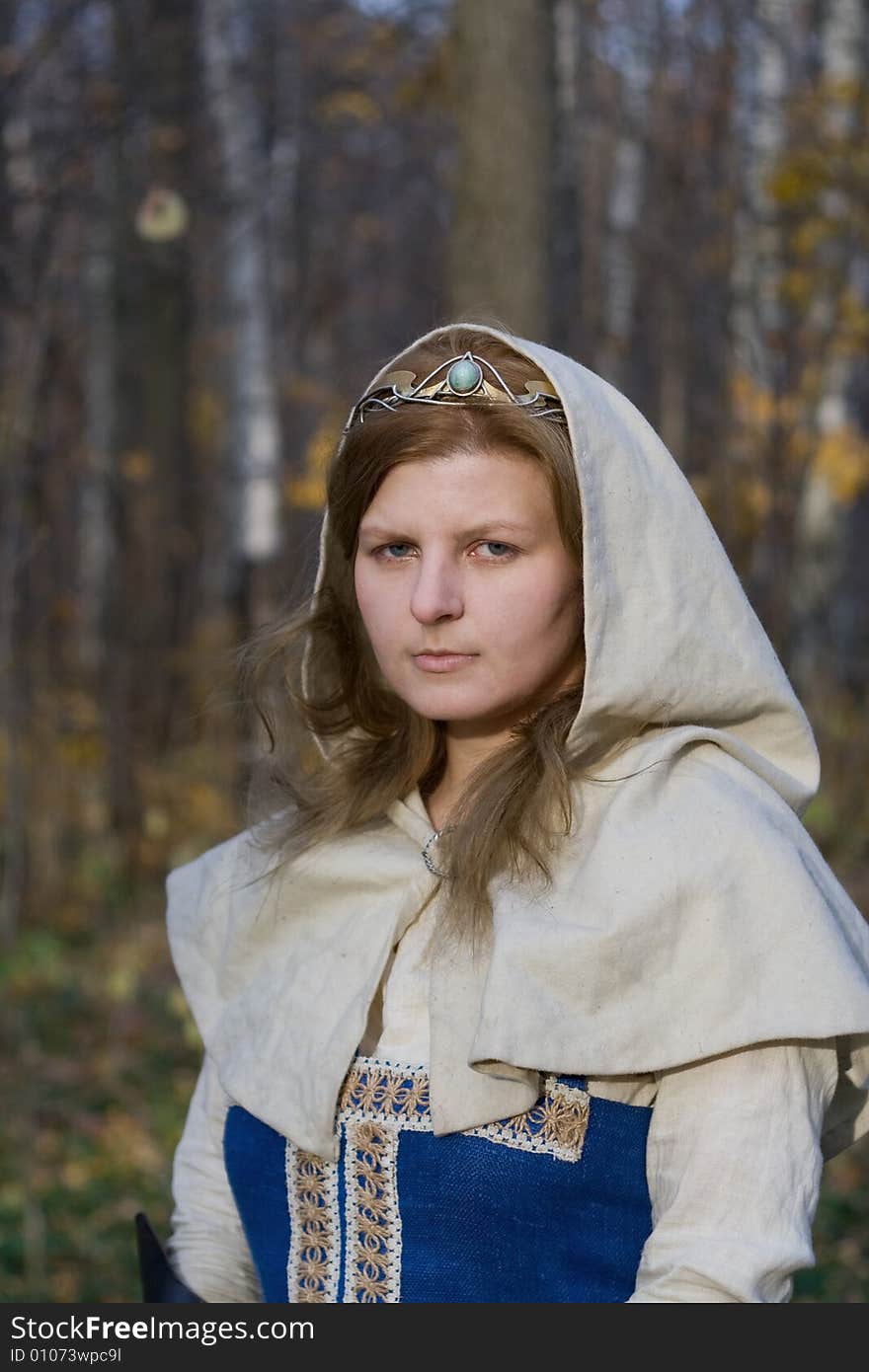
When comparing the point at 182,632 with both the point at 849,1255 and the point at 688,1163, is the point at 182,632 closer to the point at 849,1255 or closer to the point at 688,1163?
the point at 849,1255

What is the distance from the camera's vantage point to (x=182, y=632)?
8.82 metres

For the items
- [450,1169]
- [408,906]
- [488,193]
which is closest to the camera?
[450,1169]

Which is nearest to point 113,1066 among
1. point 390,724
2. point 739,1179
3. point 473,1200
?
point 390,724

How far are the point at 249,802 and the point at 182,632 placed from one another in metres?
6.52

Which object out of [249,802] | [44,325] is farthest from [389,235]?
[249,802]

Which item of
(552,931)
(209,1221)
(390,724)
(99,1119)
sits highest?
(390,724)

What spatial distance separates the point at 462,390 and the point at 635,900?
0.67 meters

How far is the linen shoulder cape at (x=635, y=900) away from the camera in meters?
1.77

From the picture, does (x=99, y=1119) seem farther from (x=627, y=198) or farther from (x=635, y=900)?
(x=627, y=198)

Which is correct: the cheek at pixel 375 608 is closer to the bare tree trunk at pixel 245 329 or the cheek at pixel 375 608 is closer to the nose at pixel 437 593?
the nose at pixel 437 593

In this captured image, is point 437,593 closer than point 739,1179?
No

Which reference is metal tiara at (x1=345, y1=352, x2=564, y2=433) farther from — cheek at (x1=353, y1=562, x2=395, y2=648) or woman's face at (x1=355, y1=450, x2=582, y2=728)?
cheek at (x1=353, y1=562, x2=395, y2=648)

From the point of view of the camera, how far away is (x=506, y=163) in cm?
521

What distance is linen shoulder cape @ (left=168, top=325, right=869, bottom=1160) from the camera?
1771 millimetres
